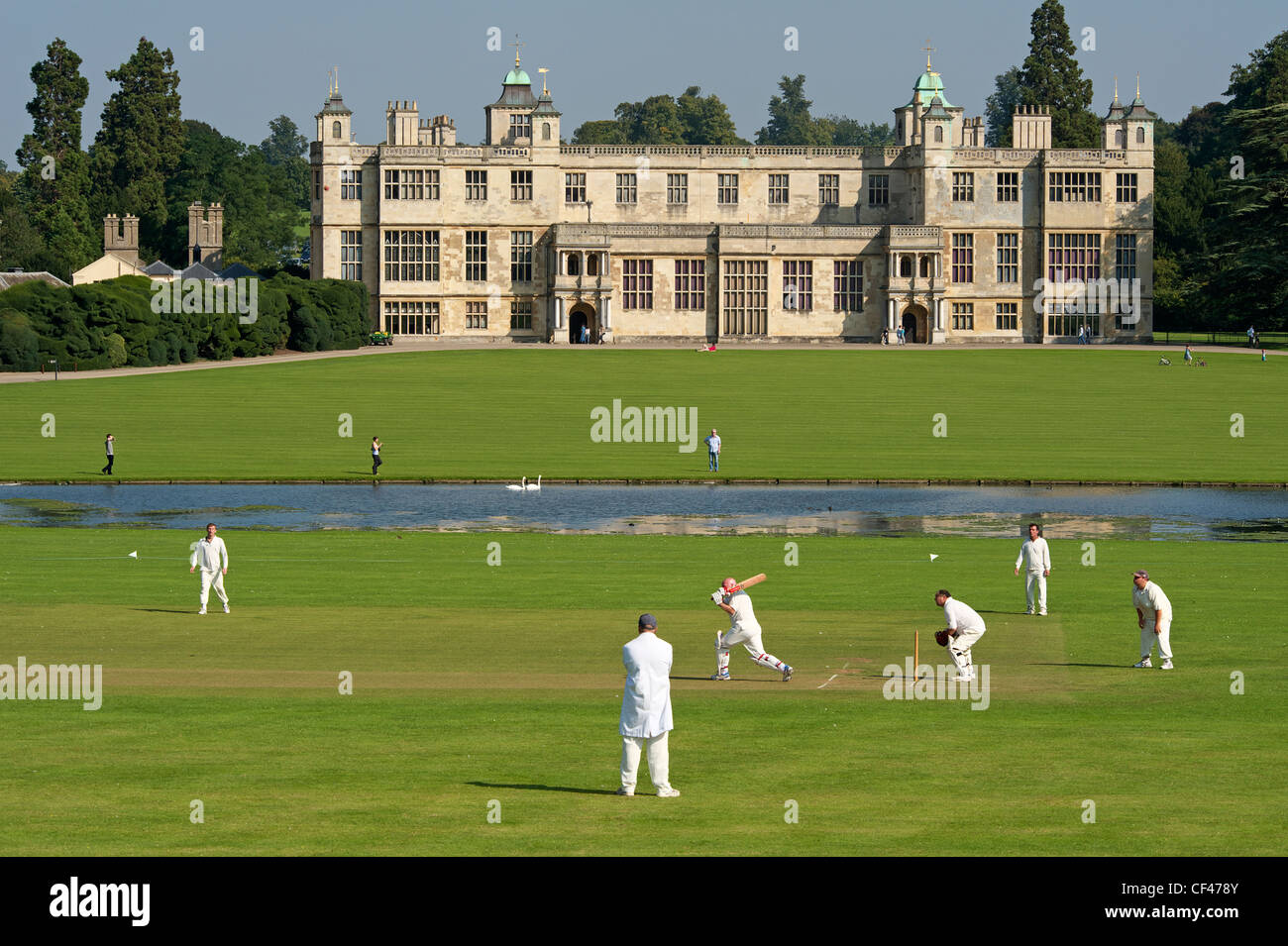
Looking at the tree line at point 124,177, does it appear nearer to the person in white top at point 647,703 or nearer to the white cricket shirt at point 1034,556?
the white cricket shirt at point 1034,556

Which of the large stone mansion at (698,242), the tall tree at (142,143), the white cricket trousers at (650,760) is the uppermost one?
the tall tree at (142,143)

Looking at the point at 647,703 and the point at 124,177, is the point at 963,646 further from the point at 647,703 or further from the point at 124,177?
the point at 124,177

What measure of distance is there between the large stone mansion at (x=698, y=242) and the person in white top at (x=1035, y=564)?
96.2 m

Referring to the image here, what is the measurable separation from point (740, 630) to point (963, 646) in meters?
3.42

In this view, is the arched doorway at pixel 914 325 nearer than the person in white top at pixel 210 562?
No

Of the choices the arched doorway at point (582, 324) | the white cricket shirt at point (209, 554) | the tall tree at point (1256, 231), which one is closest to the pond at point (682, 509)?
the white cricket shirt at point (209, 554)

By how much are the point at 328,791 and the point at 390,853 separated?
10.7 feet

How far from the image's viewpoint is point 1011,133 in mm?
141625

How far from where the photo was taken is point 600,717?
25.8 meters

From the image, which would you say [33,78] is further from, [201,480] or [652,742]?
[652,742]

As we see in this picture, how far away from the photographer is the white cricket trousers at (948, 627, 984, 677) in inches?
1094

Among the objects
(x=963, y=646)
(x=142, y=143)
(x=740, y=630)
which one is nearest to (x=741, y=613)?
(x=740, y=630)

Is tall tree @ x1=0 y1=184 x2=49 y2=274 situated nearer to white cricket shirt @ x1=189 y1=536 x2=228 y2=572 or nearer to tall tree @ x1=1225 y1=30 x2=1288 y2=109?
tall tree @ x1=1225 y1=30 x2=1288 y2=109

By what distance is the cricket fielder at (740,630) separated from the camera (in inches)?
1096
